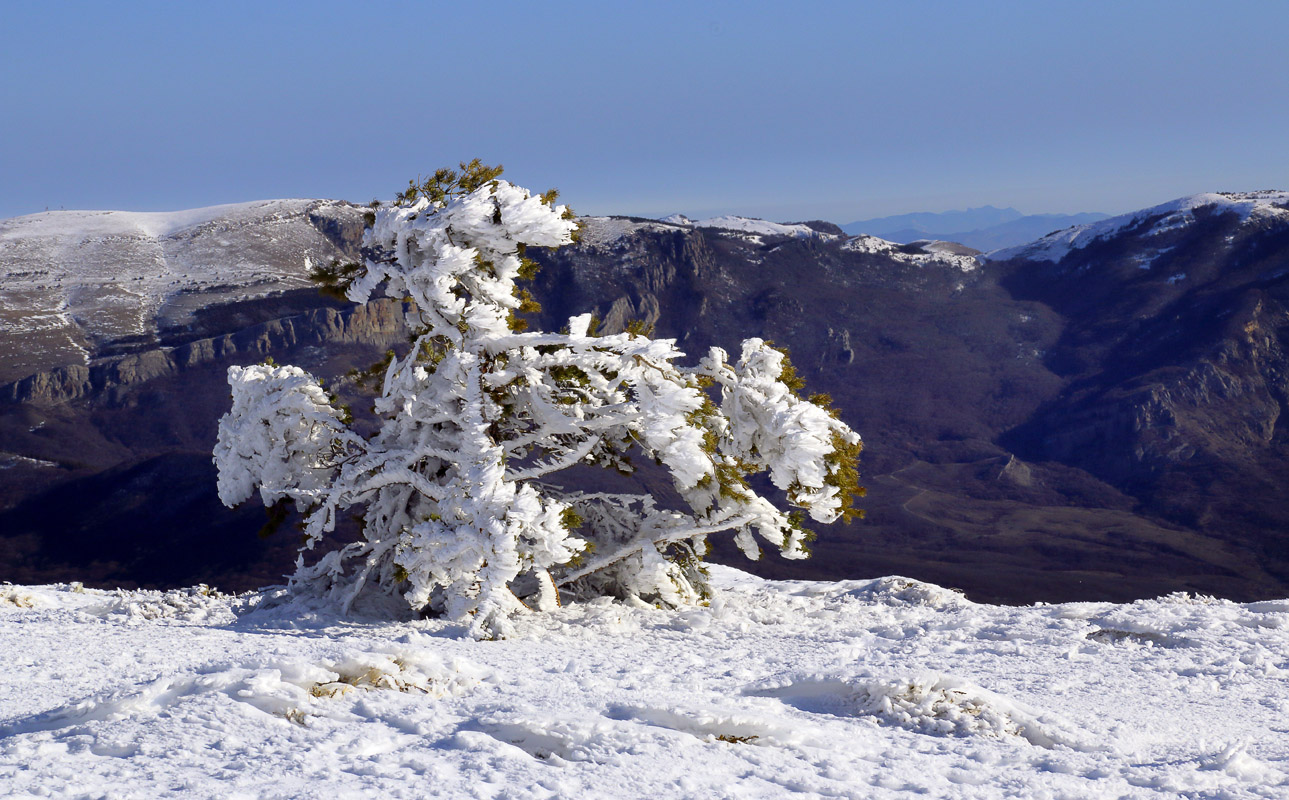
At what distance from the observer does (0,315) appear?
8575 centimetres

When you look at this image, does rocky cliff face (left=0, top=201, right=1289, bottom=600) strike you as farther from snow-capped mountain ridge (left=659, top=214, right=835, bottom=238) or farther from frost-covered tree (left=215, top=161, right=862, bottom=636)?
frost-covered tree (left=215, top=161, right=862, bottom=636)

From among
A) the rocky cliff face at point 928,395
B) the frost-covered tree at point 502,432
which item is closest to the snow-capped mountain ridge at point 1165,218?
the rocky cliff face at point 928,395

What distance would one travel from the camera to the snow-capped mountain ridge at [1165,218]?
9431 cm

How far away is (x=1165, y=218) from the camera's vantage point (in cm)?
10381

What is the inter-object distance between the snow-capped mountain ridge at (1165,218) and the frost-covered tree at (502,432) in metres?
99.3

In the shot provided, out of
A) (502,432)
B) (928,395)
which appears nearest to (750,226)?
(928,395)

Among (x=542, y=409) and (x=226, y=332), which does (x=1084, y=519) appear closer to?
(x=542, y=409)

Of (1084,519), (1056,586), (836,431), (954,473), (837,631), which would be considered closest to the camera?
(837,631)

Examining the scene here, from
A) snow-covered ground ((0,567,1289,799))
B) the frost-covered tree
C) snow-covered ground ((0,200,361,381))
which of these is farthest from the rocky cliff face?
snow-covered ground ((0,567,1289,799))

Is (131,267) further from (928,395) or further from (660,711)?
(660,711)

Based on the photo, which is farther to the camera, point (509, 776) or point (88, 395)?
point (88, 395)

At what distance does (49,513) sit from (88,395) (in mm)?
34426

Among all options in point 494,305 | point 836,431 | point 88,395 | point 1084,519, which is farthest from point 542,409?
point 88,395

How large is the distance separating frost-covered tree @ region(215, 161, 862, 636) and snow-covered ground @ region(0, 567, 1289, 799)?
1.98 meters
